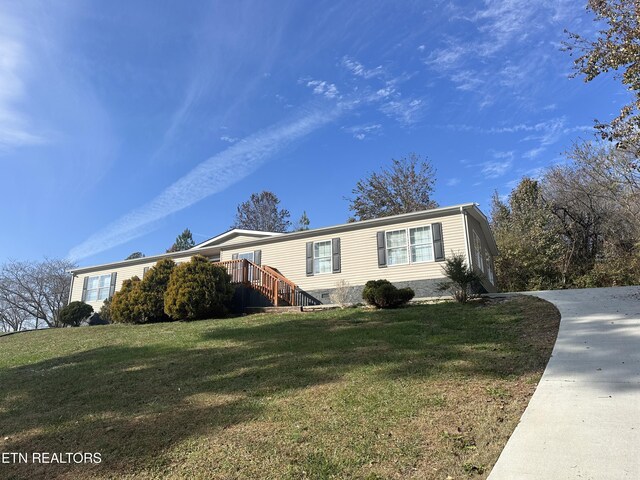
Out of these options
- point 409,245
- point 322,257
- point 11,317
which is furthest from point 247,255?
point 11,317

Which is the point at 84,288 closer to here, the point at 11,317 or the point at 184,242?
the point at 11,317

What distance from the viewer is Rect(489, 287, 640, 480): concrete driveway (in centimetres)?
268

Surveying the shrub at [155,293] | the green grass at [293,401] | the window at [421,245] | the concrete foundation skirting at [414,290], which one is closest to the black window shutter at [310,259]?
the concrete foundation skirting at [414,290]

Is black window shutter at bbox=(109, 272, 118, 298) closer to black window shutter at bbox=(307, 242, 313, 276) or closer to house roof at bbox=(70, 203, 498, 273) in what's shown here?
house roof at bbox=(70, 203, 498, 273)

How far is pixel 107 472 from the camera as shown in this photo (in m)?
3.30

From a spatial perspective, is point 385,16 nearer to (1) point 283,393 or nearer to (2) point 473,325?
(2) point 473,325

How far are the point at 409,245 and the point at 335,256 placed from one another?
110 inches

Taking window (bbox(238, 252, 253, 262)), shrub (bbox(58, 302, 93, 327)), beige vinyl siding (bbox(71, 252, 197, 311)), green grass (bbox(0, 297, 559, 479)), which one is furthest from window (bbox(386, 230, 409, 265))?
shrub (bbox(58, 302, 93, 327))

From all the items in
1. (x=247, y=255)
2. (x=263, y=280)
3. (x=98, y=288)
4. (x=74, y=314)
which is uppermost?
(x=247, y=255)

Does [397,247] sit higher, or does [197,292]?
[397,247]

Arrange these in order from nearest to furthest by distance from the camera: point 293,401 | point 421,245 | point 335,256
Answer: point 293,401
point 421,245
point 335,256

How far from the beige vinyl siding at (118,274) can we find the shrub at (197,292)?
5599mm

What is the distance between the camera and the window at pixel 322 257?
15.1m

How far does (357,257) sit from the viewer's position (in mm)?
14523
